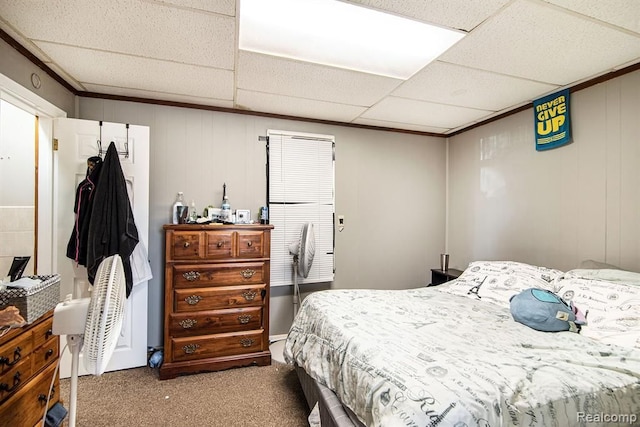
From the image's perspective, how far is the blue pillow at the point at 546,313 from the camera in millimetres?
1784

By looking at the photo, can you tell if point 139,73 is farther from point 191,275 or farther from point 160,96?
Result: point 191,275

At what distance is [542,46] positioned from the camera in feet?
6.25

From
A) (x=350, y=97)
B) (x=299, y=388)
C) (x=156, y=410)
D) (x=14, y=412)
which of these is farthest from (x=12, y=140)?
(x=299, y=388)

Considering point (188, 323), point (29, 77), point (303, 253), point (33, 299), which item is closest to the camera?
point (33, 299)

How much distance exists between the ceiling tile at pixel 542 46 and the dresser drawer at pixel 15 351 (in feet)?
9.24

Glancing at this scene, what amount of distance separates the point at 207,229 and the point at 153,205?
29.2 inches

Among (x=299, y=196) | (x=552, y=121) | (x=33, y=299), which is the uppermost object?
(x=552, y=121)

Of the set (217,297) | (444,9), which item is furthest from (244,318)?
(444,9)

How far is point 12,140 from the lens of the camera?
2.37 meters

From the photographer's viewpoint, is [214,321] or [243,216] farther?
[243,216]

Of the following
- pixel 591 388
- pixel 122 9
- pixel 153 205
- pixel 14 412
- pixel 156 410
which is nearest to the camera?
A: pixel 591 388

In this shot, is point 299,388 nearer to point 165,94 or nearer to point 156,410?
point 156,410

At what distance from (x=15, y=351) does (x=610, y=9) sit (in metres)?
3.32

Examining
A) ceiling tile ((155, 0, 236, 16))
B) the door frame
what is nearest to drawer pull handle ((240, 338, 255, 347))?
the door frame
